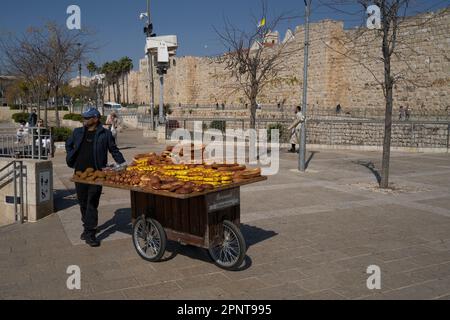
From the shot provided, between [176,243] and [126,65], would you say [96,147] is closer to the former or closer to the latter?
[176,243]

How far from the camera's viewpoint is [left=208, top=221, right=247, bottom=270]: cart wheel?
4645mm

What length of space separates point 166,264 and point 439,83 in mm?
25652

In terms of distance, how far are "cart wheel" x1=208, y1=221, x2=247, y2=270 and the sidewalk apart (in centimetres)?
12

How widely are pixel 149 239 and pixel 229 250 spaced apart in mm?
990

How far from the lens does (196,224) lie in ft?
15.9

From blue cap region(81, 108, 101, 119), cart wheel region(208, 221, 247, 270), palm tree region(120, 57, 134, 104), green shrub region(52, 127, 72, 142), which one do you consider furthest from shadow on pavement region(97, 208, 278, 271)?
palm tree region(120, 57, 134, 104)

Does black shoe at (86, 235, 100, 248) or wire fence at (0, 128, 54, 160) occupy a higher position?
wire fence at (0, 128, 54, 160)

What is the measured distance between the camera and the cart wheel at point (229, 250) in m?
4.64

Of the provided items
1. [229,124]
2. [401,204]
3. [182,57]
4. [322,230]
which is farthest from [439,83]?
[182,57]

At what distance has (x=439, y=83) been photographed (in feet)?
85.6

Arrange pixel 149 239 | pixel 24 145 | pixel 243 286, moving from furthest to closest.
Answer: pixel 24 145, pixel 149 239, pixel 243 286

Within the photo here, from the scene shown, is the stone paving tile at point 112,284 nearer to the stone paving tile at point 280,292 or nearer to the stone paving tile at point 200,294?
the stone paving tile at point 200,294

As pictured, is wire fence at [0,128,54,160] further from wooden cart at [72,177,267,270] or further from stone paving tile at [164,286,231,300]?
stone paving tile at [164,286,231,300]

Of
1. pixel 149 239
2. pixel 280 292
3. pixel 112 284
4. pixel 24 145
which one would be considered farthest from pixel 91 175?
pixel 24 145
